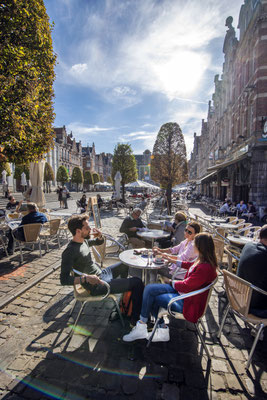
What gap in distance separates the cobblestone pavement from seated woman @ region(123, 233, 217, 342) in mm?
204

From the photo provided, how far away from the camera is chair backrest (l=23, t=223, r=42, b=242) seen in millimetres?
5027

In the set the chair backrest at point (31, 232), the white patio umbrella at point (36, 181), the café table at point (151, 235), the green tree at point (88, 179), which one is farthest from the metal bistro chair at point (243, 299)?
the green tree at point (88, 179)

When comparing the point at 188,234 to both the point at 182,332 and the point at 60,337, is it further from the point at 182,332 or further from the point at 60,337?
the point at 60,337

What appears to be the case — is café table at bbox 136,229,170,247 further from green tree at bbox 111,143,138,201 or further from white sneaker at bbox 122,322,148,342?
green tree at bbox 111,143,138,201

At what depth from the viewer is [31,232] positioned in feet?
16.7

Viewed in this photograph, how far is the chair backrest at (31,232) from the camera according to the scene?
503 centimetres

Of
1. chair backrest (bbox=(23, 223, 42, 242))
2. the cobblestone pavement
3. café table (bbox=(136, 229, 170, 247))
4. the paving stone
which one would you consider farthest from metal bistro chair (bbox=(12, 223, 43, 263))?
the paving stone

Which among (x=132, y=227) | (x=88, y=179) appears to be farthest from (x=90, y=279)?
(x=88, y=179)

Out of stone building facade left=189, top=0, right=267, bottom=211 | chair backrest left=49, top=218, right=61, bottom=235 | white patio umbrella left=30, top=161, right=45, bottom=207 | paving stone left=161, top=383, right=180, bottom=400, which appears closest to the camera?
paving stone left=161, top=383, right=180, bottom=400

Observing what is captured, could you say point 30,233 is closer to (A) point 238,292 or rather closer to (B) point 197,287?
(B) point 197,287

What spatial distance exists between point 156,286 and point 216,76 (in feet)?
116

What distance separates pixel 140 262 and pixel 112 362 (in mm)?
1229

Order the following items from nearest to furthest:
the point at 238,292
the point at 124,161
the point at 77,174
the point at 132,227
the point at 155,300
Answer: the point at 238,292
the point at 155,300
the point at 132,227
the point at 124,161
the point at 77,174

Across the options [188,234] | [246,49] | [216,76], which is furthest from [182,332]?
[216,76]
